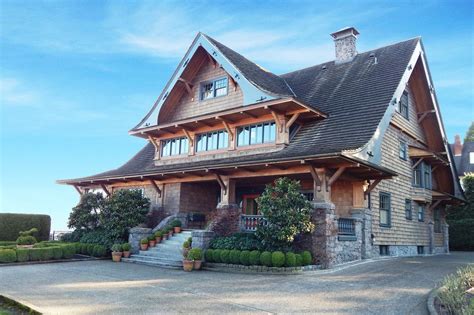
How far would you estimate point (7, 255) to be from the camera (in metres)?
14.5

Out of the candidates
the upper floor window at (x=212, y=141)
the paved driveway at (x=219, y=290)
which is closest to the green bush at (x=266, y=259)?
the paved driveway at (x=219, y=290)

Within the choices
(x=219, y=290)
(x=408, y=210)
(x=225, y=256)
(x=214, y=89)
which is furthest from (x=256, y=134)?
(x=219, y=290)

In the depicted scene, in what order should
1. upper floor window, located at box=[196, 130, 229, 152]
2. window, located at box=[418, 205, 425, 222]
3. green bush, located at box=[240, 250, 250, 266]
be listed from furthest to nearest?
window, located at box=[418, 205, 425, 222], upper floor window, located at box=[196, 130, 229, 152], green bush, located at box=[240, 250, 250, 266]

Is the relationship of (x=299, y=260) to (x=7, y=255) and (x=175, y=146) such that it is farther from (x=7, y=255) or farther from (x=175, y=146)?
(x=175, y=146)

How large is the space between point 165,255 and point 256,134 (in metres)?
6.44

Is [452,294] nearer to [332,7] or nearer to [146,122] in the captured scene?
[332,7]

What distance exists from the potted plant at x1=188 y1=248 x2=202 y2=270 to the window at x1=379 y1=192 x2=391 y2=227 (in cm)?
850

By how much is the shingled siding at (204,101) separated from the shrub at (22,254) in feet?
29.2

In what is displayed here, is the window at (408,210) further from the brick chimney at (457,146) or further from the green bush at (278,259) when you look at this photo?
the brick chimney at (457,146)

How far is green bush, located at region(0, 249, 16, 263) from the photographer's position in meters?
14.4

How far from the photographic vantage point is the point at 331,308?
7.55 metres

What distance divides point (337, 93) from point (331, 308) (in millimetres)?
12137

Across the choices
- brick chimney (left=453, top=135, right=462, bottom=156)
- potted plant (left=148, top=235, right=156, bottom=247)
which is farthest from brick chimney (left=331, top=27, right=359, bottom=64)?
brick chimney (left=453, top=135, right=462, bottom=156)

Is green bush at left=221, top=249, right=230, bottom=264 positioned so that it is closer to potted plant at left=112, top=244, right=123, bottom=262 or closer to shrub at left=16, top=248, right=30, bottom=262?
potted plant at left=112, top=244, right=123, bottom=262
